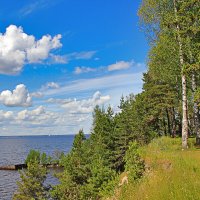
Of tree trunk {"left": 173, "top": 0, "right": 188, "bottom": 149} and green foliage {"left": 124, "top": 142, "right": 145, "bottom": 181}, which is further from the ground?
tree trunk {"left": 173, "top": 0, "right": 188, "bottom": 149}

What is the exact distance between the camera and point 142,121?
51438mm

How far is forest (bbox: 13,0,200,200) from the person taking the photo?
81.6 ft

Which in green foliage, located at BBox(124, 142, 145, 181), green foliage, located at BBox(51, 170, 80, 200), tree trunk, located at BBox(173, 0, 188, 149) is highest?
tree trunk, located at BBox(173, 0, 188, 149)

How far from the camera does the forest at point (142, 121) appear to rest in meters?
24.9

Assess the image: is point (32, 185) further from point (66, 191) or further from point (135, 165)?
point (135, 165)

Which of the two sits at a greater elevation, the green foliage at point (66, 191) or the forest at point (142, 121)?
the forest at point (142, 121)

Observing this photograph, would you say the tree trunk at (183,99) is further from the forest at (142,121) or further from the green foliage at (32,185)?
the green foliage at (32,185)

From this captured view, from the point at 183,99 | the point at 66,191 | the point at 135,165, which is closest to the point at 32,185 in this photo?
the point at 66,191

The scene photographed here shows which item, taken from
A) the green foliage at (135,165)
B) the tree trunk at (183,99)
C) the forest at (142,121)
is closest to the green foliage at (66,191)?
the forest at (142,121)

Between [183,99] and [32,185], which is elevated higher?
[183,99]

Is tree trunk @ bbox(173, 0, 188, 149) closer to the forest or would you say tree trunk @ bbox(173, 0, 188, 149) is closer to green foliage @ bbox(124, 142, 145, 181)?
the forest

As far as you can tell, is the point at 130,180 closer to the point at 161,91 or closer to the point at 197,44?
the point at 197,44

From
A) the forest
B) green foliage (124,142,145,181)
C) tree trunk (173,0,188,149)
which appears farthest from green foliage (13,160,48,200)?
green foliage (124,142,145,181)

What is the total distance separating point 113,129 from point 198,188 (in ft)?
132
